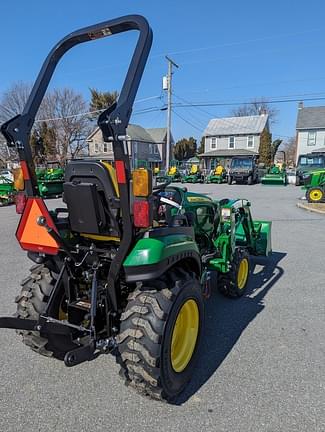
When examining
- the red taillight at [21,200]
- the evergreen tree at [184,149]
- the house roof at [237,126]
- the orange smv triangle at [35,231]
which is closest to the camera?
the orange smv triangle at [35,231]

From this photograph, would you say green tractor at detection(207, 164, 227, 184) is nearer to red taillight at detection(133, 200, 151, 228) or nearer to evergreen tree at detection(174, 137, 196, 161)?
red taillight at detection(133, 200, 151, 228)

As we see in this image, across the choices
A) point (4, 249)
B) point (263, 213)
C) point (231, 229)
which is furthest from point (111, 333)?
point (263, 213)

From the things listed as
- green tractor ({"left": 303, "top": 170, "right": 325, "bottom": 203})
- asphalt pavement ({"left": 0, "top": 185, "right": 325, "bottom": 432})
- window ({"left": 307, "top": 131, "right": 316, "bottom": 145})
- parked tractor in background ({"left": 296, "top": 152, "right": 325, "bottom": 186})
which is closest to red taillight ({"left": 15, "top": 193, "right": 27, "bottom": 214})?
asphalt pavement ({"left": 0, "top": 185, "right": 325, "bottom": 432})

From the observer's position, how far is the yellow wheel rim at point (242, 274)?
4.24 metres

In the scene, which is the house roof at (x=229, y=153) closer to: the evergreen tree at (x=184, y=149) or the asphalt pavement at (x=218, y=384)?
the evergreen tree at (x=184, y=149)

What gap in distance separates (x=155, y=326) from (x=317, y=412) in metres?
1.30

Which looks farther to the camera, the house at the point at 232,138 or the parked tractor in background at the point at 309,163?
the house at the point at 232,138

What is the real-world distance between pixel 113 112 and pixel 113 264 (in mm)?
1015

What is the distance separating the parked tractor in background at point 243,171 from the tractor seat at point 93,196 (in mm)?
23889

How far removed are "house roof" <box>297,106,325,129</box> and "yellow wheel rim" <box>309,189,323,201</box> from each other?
29.8m

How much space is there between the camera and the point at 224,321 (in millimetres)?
3617

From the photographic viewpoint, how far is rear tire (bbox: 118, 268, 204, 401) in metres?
2.22

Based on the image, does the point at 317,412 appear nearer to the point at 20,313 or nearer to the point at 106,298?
the point at 106,298

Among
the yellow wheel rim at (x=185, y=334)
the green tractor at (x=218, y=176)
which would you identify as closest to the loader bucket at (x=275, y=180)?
the green tractor at (x=218, y=176)
